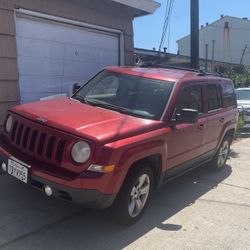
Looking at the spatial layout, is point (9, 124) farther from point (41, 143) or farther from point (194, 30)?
point (194, 30)

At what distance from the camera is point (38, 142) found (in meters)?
4.68

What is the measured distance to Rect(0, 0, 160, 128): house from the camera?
24.0 ft

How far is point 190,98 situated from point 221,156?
2104 mm

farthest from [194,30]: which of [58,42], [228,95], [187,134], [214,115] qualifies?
[187,134]

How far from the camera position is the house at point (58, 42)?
24.0 ft

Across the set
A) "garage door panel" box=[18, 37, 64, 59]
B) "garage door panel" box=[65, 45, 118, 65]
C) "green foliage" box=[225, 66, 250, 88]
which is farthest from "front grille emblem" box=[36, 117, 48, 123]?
"green foliage" box=[225, 66, 250, 88]

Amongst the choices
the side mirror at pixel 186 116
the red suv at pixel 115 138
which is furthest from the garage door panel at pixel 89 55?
the side mirror at pixel 186 116

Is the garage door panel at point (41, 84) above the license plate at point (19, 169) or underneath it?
above

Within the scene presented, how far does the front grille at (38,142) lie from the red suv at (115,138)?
0.01m

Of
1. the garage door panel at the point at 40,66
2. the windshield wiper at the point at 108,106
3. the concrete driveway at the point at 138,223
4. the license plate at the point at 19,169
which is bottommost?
the concrete driveway at the point at 138,223

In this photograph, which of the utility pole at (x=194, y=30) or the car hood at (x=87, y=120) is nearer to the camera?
the car hood at (x=87, y=120)

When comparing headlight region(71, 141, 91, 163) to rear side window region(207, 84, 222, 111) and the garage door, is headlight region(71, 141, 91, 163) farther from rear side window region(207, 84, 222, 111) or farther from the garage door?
the garage door

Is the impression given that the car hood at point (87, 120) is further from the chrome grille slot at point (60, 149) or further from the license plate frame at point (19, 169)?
the license plate frame at point (19, 169)

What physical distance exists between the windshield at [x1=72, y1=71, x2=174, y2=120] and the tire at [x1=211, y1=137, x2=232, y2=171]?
2358 mm
